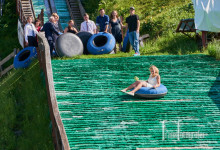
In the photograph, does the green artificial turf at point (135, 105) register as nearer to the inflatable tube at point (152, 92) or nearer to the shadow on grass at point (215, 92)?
the shadow on grass at point (215, 92)

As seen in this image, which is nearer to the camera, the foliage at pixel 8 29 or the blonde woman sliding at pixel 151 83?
Result: the blonde woman sliding at pixel 151 83

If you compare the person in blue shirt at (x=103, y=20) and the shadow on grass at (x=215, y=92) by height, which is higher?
the person in blue shirt at (x=103, y=20)

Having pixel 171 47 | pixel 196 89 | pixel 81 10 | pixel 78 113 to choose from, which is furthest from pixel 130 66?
pixel 81 10

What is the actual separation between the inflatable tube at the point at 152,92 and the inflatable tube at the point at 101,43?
502 cm

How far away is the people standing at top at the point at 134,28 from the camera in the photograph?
16.0m

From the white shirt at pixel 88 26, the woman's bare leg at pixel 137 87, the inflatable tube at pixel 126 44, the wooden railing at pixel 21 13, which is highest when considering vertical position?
the wooden railing at pixel 21 13

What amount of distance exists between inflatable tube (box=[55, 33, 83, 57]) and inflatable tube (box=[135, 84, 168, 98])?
469cm

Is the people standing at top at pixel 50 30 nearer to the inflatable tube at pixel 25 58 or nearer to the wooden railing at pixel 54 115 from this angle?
the inflatable tube at pixel 25 58

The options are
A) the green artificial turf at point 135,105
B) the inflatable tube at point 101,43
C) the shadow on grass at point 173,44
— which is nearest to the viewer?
the green artificial turf at point 135,105


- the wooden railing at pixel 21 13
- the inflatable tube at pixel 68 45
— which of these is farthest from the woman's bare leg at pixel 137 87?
the wooden railing at pixel 21 13

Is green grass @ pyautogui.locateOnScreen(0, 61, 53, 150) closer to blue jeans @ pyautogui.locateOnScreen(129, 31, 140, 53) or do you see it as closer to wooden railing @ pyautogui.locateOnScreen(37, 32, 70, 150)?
wooden railing @ pyautogui.locateOnScreen(37, 32, 70, 150)

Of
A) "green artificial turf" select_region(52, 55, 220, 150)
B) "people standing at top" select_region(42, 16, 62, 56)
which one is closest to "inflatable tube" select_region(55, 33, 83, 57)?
"people standing at top" select_region(42, 16, 62, 56)

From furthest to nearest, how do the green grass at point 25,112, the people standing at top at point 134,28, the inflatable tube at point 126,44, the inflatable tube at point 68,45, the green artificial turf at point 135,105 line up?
the inflatable tube at point 126,44 → the people standing at top at point 134,28 → the inflatable tube at point 68,45 → the green grass at point 25,112 → the green artificial turf at point 135,105

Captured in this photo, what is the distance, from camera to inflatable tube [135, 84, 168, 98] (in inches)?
451
